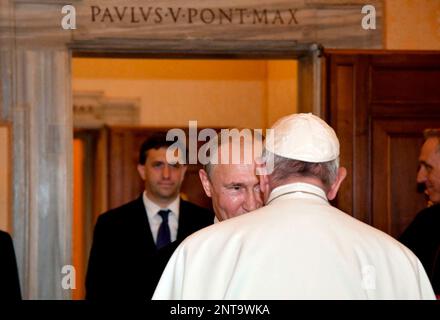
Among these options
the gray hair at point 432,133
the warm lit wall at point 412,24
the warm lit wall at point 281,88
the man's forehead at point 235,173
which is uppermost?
the warm lit wall at point 412,24

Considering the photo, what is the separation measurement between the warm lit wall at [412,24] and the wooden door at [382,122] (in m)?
0.25

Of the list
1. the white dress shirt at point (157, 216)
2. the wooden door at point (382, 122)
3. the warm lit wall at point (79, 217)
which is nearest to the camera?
the wooden door at point (382, 122)

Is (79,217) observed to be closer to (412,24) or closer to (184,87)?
(184,87)

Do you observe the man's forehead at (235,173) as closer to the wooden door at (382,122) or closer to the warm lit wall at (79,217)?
the wooden door at (382,122)

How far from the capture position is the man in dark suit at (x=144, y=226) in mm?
7031

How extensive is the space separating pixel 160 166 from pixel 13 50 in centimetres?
133

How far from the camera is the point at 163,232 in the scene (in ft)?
24.3

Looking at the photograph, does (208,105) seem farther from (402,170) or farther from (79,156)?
(402,170)

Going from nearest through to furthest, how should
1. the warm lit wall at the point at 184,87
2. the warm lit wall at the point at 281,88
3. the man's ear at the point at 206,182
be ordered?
the man's ear at the point at 206,182 < the warm lit wall at the point at 281,88 < the warm lit wall at the point at 184,87

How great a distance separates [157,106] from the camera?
37.1ft

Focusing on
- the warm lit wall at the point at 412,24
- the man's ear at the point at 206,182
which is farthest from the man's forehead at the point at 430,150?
the man's ear at the point at 206,182

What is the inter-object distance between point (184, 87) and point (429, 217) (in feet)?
17.4
